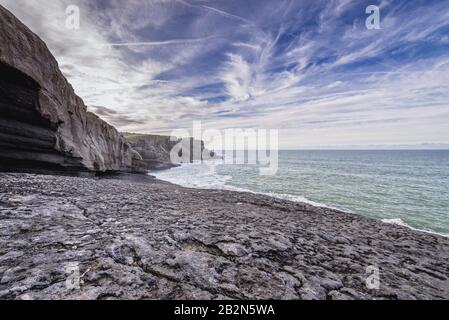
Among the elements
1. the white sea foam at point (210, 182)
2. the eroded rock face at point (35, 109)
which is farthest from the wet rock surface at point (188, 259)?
the white sea foam at point (210, 182)

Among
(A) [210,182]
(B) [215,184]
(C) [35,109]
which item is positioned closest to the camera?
(C) [35,109]

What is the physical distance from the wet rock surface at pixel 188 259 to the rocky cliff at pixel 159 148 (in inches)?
2591

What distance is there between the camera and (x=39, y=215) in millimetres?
6980

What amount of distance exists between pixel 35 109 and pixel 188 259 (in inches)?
673

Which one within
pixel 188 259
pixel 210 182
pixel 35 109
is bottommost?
pixel 210 182

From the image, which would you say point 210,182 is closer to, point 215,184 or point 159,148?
point 215,184

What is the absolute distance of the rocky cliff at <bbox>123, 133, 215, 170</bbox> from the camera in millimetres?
74750

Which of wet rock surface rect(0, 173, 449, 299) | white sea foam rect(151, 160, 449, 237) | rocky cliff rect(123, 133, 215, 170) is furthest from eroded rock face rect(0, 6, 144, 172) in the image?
rocky cliff rect(123, 133, 215, 170)

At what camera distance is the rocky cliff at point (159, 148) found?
7475cm

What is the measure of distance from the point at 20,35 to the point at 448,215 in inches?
1470

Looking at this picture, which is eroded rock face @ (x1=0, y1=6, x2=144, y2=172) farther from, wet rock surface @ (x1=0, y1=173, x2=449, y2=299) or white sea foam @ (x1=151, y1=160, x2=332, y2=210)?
white sea foam @ (x1=151, y1=160, x2=332, y2=210)

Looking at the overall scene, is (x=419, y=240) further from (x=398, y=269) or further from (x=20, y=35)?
(x=20, y=35)

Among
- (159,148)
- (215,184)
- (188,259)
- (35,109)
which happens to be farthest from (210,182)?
(159,148)

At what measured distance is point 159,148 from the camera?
10644 cm
